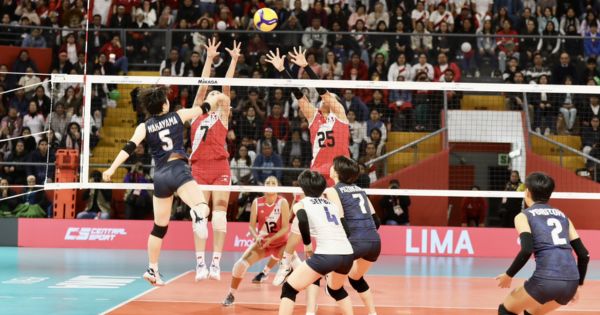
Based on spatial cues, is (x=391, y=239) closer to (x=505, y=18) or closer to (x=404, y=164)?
(x=404, y=164)

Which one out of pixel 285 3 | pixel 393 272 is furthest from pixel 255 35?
pixel 393 272

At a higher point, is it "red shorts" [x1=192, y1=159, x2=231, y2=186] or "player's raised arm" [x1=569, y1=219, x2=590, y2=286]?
"red shorts" [x1=192, y1=159, x2=231, y2=186]

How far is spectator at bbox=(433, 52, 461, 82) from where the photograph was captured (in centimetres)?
2028

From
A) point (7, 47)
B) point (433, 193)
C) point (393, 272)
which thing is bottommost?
point (393, 272)

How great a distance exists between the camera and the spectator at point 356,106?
19344mm

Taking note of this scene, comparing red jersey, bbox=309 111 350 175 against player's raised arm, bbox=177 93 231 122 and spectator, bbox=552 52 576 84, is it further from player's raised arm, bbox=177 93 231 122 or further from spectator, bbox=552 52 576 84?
spectator, bbox=552 52 576 84

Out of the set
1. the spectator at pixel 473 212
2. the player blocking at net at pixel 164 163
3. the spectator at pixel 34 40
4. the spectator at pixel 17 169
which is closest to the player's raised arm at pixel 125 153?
the player blocking at net at pixel 164 163

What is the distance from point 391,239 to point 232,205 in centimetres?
343

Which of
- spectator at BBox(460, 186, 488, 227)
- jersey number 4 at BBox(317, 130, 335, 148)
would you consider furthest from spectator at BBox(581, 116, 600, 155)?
jersey number 4 at BBox(317, 130, 335, 148)

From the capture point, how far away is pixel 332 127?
12.0m

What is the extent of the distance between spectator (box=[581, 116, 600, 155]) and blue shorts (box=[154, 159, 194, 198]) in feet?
39.6

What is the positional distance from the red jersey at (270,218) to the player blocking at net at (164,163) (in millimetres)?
2269

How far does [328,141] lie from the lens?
12.0 m

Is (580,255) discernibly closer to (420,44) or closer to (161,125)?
(161,125)
